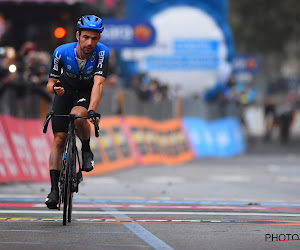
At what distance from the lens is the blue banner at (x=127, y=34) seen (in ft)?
62.7

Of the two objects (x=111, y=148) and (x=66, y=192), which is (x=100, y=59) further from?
(x=111, y=148)

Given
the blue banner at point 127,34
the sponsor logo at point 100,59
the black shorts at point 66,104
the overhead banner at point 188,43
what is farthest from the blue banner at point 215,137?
the sponsor logo at point 100,59

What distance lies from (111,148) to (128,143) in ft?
4.28

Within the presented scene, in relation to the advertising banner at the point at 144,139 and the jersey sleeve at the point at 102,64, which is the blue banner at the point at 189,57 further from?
the jersey sleeve at the point at 102,64

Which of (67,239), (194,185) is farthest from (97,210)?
(194,185)

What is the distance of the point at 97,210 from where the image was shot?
10844mm

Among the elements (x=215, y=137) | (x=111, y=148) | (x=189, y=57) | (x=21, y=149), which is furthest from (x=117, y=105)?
(x=189, y=57)

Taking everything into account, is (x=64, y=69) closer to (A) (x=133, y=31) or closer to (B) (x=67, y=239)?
(B) (x=67, y=239)

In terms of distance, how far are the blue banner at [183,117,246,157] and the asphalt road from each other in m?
8.63

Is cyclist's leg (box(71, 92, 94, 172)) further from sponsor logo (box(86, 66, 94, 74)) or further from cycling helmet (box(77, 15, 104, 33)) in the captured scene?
cycling helmet (box(77, 15, 104, 33))

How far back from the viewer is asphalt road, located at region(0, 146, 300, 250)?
826 cm

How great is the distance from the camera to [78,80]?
9.68 m

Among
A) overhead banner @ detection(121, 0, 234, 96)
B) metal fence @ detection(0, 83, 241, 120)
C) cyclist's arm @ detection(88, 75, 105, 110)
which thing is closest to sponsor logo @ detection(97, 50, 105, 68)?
cyclist's arm @ detection(88, 75, 105, 110)

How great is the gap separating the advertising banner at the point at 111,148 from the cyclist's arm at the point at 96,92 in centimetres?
766
